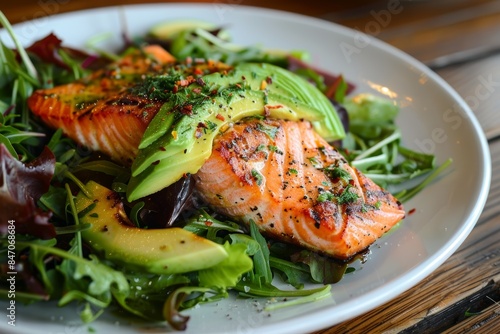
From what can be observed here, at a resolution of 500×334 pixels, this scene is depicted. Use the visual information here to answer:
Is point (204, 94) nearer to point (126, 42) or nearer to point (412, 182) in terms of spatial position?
point (412, 182)

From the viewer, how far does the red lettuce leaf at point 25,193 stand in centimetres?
193

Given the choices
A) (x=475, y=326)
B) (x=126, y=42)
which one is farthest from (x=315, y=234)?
(x=126, y=42)

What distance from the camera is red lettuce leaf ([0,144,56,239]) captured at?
1.93 metres

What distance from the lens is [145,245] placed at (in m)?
1.98

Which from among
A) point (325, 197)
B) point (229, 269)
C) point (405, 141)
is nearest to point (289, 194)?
point (325, 197)

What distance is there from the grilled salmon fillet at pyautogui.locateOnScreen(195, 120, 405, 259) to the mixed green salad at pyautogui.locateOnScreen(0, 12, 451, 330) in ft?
0.26

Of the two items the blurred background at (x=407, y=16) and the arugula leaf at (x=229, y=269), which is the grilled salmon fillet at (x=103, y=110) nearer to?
the arugula leaf at (x=229, y=269)

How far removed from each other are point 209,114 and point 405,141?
1313 millimetres

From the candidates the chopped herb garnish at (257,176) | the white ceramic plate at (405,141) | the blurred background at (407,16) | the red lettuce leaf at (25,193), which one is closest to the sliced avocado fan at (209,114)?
the chopped herb garnish at (257,176)

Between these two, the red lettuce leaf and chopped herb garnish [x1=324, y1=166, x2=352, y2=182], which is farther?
chopped herb garnish [x1=324, y1=166, x2=352, y2=182]

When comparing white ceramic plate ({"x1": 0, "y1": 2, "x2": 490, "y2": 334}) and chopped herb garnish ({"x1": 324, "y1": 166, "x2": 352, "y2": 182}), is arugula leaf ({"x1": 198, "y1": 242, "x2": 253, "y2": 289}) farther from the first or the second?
chopped herb garnish ({"x1": 324, "y1": 166, "x2": 352, "y2": 182})

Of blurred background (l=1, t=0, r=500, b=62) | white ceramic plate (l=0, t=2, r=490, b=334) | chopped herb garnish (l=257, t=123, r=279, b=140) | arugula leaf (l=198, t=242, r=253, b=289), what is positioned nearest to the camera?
white ceramic plate (l=0, t=2, r=490, b=334)

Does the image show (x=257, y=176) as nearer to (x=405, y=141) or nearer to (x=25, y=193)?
(x=25, y=193)

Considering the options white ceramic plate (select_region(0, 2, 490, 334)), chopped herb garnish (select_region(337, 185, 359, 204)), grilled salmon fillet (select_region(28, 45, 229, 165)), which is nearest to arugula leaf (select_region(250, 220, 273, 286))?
white ceramic plate (select_region(0, 2, 490, 334))
